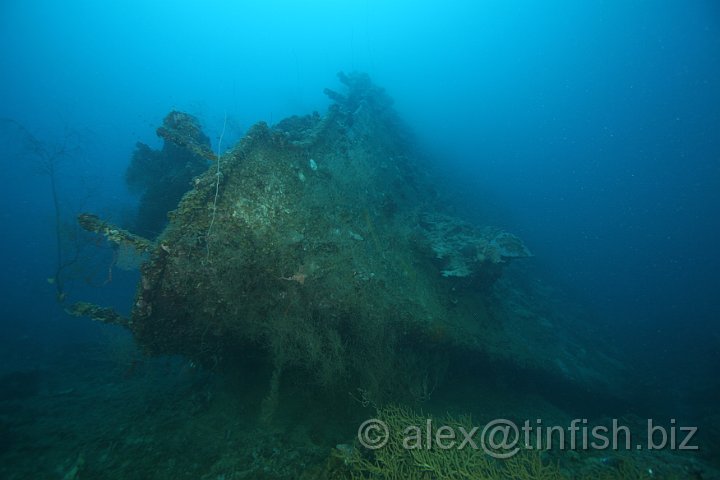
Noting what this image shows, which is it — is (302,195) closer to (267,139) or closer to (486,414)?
(267,139)

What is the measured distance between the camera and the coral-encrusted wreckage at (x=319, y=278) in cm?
384

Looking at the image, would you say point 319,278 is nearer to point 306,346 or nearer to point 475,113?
point 306,346

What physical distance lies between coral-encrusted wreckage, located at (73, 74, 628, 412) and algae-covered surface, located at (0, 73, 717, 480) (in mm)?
27

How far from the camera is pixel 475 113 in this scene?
276ft

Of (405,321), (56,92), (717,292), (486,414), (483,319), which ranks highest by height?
(56,92)

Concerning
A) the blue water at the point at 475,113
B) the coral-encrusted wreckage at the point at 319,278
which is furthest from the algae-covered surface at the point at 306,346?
the blue water at the point at 475,113

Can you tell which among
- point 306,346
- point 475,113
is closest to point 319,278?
point 306,346

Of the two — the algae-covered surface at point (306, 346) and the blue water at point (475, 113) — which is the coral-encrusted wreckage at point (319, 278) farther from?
the blue water at point (475, 113)

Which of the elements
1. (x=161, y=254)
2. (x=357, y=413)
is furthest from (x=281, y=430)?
(x=161, y=254)

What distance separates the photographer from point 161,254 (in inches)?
142

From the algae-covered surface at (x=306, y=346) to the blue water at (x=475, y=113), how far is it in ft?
18.5

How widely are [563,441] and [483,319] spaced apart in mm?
2217

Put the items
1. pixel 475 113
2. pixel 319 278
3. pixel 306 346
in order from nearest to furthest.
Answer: pixel 306 346 < pixel 319 278 < pixel 475 113

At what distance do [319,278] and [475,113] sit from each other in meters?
93.2
